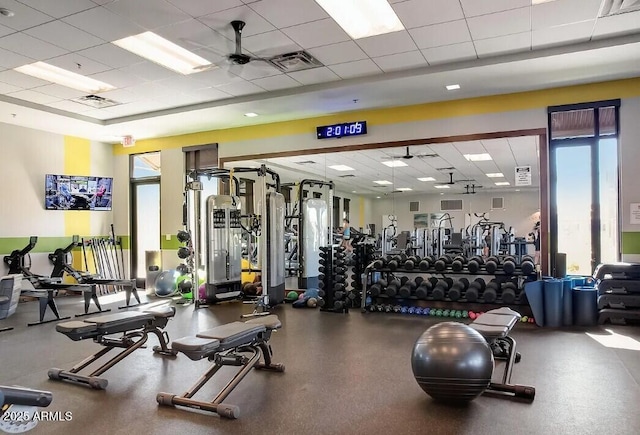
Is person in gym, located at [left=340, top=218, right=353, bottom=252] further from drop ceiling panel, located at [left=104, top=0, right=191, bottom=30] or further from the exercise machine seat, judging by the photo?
drop ceiling panel, located at [left=104, top=0, right=191, bottom=30]

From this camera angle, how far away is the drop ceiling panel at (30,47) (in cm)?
423

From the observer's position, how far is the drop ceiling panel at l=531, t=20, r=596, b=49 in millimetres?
4090

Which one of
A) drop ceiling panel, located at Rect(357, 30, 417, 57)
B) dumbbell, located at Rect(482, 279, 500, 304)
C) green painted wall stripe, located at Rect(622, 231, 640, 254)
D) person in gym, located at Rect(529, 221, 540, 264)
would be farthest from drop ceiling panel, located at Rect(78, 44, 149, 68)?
green painted wall stripe, located at Rect(622, 231, 640, 254)

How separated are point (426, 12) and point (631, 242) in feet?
11.6

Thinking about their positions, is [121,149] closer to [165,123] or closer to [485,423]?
[165,123]

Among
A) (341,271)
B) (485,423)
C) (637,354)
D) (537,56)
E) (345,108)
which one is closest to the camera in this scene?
(485,423)

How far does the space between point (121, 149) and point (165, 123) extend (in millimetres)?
2039

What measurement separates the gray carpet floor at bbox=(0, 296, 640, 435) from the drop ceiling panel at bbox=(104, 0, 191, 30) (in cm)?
286

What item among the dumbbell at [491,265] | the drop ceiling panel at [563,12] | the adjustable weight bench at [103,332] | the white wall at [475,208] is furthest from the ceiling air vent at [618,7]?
the adjustable weight bench at [103,332]

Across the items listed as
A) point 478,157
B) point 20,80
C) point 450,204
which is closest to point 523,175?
point 478,157

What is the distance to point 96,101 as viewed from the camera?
20.4ft

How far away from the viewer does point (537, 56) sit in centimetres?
462

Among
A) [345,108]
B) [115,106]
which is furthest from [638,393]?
[115,106]

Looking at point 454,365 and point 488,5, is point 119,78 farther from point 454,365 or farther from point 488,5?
point 454,365
